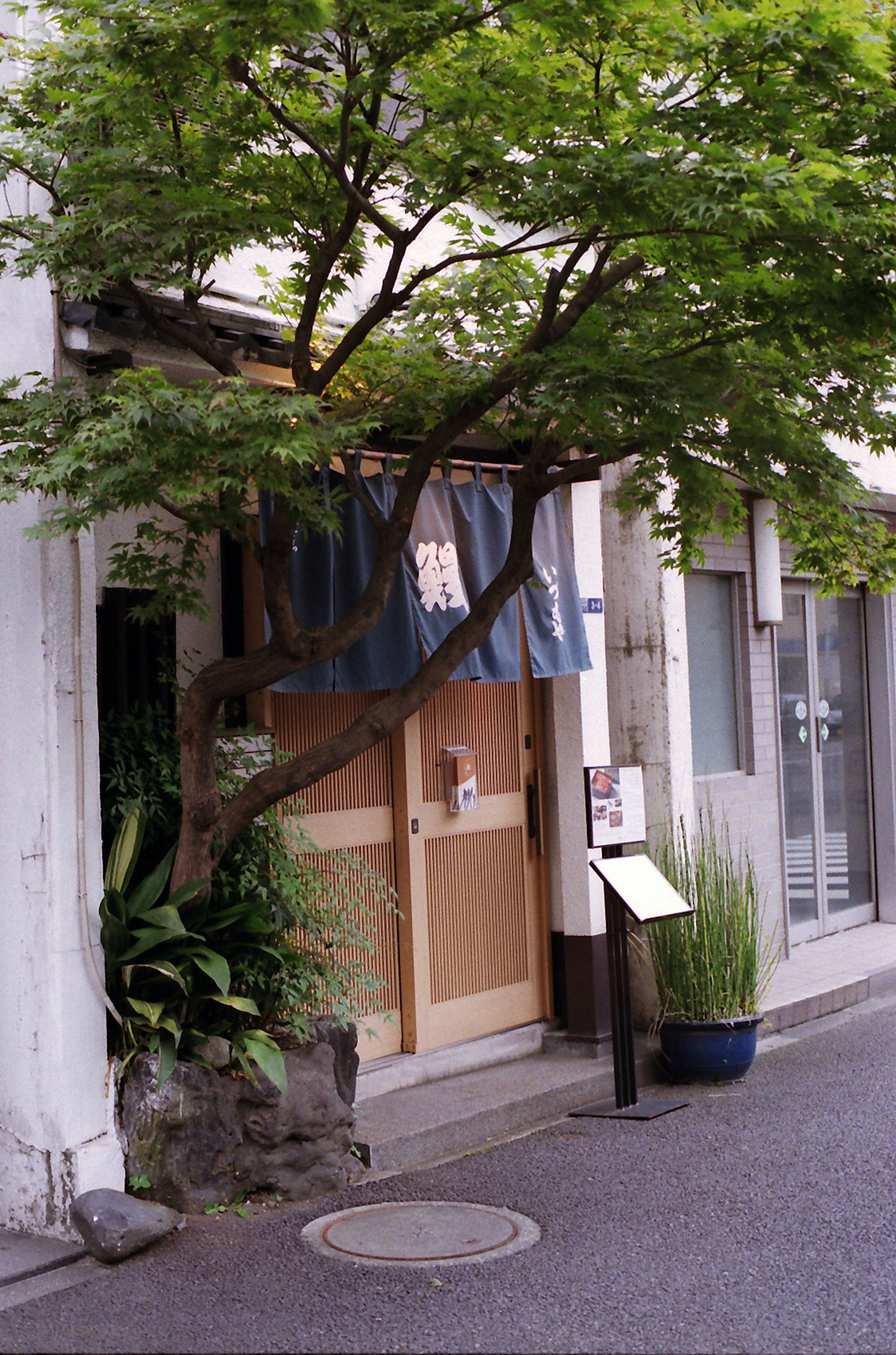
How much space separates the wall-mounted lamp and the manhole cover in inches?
241

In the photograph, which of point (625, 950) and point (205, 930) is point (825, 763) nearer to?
point (625, 950)

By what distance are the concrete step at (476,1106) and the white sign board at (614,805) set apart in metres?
1.37

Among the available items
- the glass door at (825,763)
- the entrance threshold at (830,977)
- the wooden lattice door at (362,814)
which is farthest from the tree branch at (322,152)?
the glass door at (825,763)

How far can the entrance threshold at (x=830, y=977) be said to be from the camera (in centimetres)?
959

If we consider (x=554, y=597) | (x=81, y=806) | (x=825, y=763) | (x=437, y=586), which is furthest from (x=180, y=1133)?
(x=825, y=763)

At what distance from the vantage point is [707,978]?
8.08m

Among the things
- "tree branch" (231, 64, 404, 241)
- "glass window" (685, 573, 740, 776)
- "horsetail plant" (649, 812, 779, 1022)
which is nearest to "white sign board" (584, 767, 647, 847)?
"horsetail plant" (649, 812, 779, 1022)

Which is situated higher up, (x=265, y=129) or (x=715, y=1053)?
(x=265, y=129)

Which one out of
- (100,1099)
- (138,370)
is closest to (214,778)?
(100,1099)

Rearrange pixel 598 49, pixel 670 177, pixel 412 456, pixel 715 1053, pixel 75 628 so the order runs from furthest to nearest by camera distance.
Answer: pixel 715 1053
pixel 412 456
pixel 75 628
pixel 598 49
pixel 670 177

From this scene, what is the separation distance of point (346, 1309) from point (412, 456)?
3.42 metres

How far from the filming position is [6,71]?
6.04 m

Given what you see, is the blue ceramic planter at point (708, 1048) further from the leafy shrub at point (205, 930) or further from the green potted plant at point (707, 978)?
the leafy shrub at point (205, 930)

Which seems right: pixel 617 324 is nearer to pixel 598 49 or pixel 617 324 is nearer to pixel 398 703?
pixel 598 49
